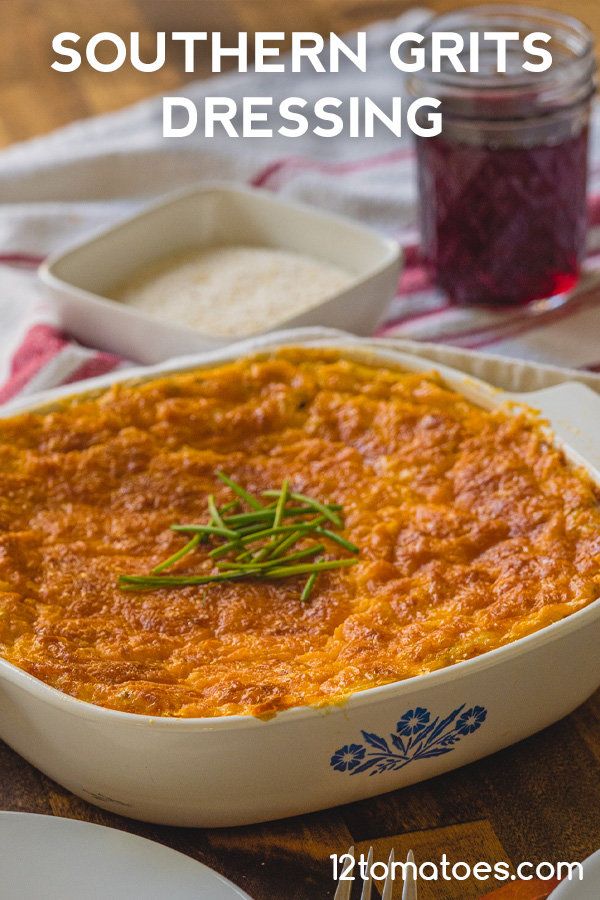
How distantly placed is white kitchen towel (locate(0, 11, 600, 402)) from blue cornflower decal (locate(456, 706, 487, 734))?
4.31 feet

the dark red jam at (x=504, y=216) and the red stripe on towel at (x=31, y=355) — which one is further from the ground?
the dark red jam at (x=504, y=216)

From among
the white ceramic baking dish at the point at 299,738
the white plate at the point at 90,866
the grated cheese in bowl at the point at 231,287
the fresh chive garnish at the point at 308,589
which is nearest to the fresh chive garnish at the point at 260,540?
the fresh chive garnish at the point at 308,589

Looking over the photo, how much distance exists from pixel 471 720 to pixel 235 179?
2.39 m

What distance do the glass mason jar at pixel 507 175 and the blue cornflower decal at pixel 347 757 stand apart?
159 centimetres

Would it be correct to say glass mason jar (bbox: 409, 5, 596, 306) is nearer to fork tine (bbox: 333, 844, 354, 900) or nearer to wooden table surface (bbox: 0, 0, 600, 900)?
wooden table surface (bbox: 0, 0, 600, 900)

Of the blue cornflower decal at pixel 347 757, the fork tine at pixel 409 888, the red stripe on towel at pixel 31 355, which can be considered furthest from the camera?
the red stripe on towel at pixel 31 355

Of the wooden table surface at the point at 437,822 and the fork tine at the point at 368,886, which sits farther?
the wooden table surface at the point at 437,822

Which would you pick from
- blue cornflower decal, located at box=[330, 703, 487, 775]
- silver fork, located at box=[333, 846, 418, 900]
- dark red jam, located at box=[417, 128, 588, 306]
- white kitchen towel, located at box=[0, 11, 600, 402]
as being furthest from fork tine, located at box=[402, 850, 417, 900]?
dark red jam, located at box=[417, 128, 588, 306]

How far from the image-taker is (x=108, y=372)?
2.74 m

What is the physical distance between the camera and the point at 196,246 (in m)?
3.25

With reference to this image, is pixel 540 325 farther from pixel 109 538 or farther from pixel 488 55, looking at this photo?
pixel 109 538

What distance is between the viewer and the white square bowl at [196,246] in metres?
2.77

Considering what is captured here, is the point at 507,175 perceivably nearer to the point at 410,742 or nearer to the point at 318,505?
the point at 318,505

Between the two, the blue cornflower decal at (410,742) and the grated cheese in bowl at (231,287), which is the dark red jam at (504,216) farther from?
the blue cornflower decal at (410,742)
